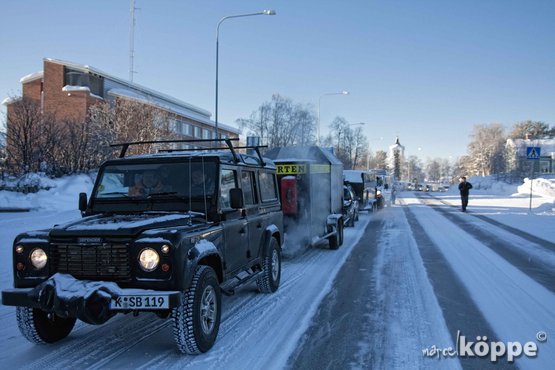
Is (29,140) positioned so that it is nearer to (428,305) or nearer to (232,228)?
(232,228)

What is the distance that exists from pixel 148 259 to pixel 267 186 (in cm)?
366

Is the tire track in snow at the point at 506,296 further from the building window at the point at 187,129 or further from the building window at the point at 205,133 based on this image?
the building window at the point at 205,133

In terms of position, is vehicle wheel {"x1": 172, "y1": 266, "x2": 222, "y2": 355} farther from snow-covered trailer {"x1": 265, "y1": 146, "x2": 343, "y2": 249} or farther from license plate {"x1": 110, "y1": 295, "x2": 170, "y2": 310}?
snow-covered trailer {"x1": 265, "y1": 146, "x2": 343, "y2": 249}

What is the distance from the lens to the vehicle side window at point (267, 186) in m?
7.32

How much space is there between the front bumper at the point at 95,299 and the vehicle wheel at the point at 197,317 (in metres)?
0.27

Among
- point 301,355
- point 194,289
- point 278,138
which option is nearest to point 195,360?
point 194,289

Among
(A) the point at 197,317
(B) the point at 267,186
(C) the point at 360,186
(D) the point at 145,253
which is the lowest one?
(A) the point at 197,317

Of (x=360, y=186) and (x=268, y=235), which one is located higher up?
(x=360, y=186)

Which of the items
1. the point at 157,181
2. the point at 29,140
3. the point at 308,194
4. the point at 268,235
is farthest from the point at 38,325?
the point at 29,140

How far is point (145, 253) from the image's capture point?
4.24m

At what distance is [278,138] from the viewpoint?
4519cm

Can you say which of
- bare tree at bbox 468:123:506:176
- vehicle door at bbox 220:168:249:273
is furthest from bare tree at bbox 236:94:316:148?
bare tree at bbox 468:123:506:176

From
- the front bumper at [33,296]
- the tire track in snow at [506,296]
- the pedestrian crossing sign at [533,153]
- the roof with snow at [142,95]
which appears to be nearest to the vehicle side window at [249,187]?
the front bumper at [33,296]

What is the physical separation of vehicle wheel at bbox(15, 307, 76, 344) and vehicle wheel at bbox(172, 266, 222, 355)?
1.52m
